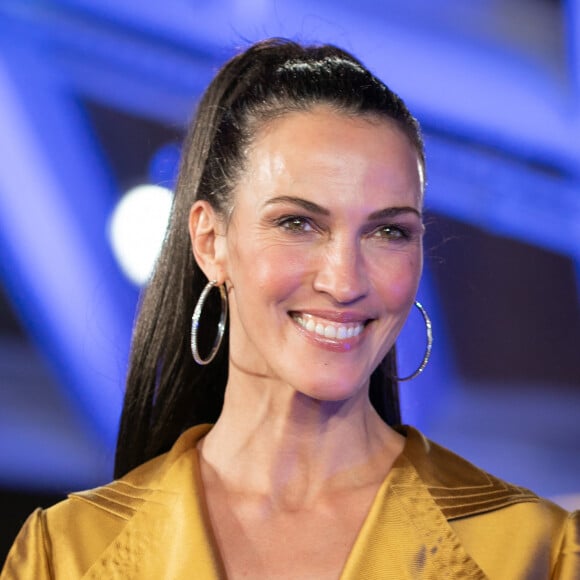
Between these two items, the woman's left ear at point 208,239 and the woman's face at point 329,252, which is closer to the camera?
the woman's face at point 329,252

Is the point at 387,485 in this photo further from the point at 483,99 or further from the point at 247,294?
the point at 483,99

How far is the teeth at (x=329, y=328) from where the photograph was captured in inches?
70.6

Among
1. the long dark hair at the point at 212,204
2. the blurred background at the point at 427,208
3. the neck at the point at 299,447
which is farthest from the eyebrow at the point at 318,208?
the blurred background at the point at 427,208

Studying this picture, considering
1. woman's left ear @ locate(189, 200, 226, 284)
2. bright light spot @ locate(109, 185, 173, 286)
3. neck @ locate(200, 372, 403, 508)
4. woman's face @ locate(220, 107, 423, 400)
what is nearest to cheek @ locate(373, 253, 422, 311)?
woman's face @ locate(220, 107, 423, 400)

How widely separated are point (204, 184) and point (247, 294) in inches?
11.9

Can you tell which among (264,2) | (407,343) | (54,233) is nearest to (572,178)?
(407,343)

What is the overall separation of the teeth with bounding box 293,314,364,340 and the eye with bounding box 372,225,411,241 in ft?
0.49

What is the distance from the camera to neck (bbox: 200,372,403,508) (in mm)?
1920

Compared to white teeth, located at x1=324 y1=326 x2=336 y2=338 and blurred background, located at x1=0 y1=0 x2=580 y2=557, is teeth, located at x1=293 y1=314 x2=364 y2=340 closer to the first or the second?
white teeth, located at x1=324 y1=326 x2=336 y2=338

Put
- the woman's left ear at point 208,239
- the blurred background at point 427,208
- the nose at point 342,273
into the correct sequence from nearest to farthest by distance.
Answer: the nose at point 342,273 → the woman's left ear at point 208,239 → the blurred background at point 427,208

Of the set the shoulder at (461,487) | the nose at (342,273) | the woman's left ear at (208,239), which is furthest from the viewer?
the woman's left ear at (208,239)

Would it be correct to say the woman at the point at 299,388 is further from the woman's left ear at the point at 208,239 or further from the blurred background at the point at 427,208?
the blurred background at the point at 427,208

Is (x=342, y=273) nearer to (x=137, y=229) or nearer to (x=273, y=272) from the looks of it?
(x=273, y=272)

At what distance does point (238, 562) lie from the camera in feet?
6.05
